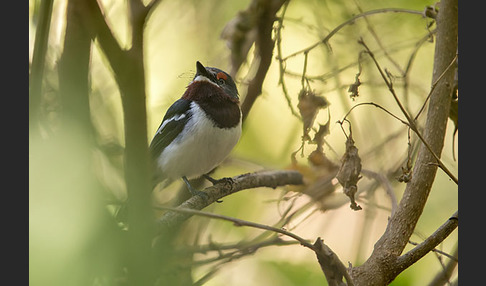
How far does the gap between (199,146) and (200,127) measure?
1.7 inches

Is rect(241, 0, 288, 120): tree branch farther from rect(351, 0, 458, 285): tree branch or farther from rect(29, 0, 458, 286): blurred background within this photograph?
rect(351, 0, 458, 285): tree branch

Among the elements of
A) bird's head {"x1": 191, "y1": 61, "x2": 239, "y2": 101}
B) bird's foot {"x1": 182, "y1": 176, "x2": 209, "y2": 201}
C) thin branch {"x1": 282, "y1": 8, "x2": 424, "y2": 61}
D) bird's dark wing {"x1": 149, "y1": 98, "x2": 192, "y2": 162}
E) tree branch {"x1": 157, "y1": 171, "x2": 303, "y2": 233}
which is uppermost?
thin branch {"x1": 282, "y1": 8, "x2": 424, "y2": 61}

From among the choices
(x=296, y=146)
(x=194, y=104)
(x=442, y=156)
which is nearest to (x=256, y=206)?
(x=296, y=146)

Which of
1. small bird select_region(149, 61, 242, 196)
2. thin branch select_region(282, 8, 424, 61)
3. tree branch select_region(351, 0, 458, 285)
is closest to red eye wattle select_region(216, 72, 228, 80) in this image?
small bird select_region(149, 61, 242, 196)

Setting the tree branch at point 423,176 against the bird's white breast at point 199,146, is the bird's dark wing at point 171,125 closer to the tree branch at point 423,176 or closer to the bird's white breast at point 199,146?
the bird's white breast at point 199,146

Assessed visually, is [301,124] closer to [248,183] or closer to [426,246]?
[248,183]

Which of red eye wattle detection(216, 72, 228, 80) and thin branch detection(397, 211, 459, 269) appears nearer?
thin branch detection(397, 211, 459, 269)

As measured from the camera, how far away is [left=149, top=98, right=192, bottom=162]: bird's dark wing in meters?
0.88

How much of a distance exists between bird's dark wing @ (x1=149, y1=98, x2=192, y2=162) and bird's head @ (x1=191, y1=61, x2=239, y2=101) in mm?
50

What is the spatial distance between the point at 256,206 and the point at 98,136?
20.0 inches

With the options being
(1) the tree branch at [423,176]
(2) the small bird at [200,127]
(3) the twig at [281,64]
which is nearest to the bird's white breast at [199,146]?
(2) the small bird at [200,127]

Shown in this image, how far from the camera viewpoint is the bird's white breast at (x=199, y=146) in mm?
984

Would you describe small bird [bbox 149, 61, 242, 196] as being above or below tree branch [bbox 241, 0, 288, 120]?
below

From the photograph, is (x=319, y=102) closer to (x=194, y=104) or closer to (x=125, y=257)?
(x=194, y=104)
